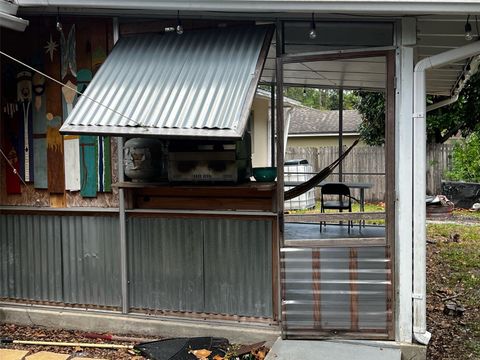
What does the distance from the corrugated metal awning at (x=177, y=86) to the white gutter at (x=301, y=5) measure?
0.32 m

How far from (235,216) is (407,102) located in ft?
5.31

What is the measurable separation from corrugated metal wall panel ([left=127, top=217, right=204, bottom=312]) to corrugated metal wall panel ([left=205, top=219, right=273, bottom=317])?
0.10 m

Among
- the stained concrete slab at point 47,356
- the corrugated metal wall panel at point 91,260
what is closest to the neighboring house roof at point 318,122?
the corrugated metal wall panel at point 91,260

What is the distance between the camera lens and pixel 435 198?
473 inches

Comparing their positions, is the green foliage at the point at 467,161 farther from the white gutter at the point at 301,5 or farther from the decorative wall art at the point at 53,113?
the decorative wall art at the point at 53,113

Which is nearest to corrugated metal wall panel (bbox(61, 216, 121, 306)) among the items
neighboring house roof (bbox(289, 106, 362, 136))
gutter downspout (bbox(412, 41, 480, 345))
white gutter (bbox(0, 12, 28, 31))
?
white gutter (bbox(0, 12, 28, 31))

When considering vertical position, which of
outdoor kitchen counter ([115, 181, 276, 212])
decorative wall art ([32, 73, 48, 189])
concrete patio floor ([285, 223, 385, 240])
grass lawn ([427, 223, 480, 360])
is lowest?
grass lawn ([427, 223, 480, 360])

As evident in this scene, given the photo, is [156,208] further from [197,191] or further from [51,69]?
[51,69]

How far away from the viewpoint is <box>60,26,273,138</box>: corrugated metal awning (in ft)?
10.6

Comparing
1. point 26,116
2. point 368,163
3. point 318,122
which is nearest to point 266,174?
point 26,116

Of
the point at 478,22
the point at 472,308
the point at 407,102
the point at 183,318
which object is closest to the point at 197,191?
the point at 183,318

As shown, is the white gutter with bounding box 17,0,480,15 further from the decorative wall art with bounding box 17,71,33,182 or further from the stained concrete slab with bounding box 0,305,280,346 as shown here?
the stained concrete slab with bounding box 0,305,280,346

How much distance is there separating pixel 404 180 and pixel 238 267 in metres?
1.51

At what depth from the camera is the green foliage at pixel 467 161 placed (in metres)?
13.7
